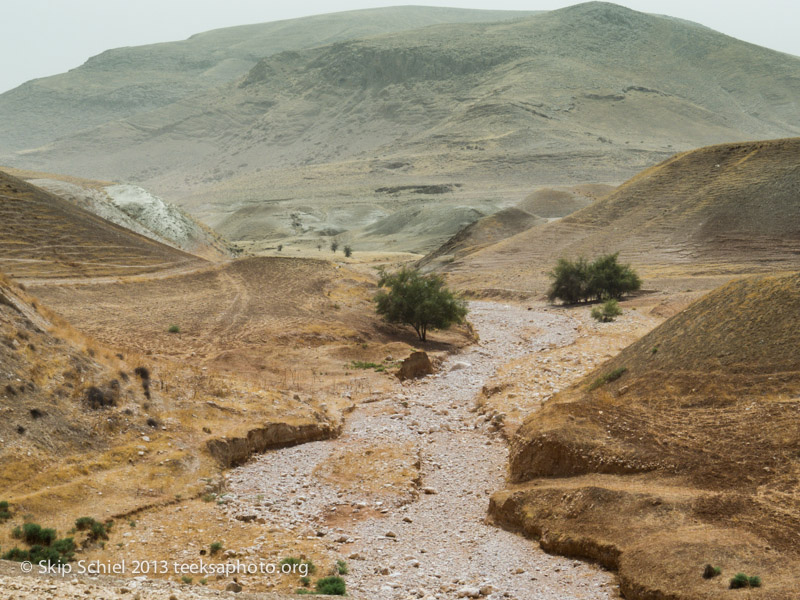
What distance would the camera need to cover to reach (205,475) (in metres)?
16.1

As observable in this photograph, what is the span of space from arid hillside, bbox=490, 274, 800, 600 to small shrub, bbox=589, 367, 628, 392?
0.06 metres

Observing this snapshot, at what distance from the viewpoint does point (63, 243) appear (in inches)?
1518

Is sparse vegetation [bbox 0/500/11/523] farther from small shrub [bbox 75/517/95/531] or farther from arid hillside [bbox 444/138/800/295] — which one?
arid hillside [bbox 444/138/800/295]

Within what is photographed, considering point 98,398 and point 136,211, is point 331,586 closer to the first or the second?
point 98,398

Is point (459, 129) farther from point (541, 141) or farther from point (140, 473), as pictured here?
point (140, 473)

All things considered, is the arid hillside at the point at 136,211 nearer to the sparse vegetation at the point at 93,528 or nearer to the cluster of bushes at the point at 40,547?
the sparse vegetation at the point at 93,528

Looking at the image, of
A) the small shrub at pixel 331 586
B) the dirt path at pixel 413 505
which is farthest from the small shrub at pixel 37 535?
the small shrub at pixel 331 586

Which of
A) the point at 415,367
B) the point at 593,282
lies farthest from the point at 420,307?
the point at 593,282

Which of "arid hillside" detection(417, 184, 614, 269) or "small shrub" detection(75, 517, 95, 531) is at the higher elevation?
"arid hillside" detection(417, 184, 614, 269)

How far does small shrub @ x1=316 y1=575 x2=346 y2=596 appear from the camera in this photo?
11133mm

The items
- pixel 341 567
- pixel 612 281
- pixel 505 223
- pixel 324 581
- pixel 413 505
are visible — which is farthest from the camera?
pixel 505 223

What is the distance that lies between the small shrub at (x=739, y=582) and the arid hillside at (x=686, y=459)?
0.43 ft

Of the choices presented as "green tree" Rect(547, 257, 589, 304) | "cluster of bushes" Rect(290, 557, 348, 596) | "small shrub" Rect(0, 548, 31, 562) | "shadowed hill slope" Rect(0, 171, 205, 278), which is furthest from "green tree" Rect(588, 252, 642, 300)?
"small shrub" Rect(0, 548, 31, 562)

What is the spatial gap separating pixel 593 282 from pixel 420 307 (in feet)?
59.6
